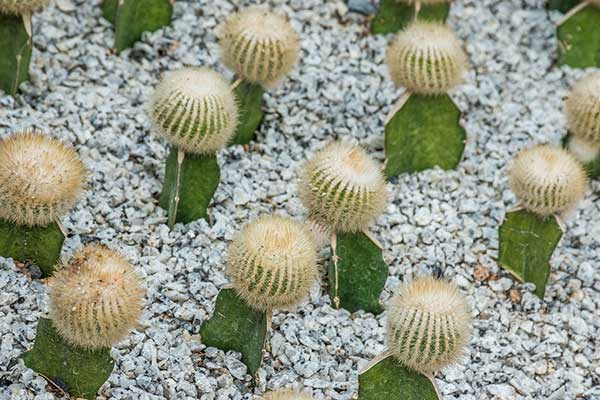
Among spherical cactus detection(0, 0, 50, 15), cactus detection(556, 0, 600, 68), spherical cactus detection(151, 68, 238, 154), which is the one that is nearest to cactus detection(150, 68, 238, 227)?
spherical cactus detection(151, 68, 238, 154)

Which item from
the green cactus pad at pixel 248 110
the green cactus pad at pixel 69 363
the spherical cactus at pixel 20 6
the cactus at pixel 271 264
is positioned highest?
the spherical cactus at pixel 20 6

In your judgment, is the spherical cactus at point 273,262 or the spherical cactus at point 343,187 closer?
the spherical cactus at point 273,262

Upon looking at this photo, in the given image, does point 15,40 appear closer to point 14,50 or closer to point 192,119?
point 14,50

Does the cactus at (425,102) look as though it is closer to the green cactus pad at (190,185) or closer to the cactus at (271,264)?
the green cactus pad at (190,185)

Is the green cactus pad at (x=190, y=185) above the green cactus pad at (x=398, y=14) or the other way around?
the other way around

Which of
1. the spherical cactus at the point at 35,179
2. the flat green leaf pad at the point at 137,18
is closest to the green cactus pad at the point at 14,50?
the flat green leaf pad at the point at 137,18

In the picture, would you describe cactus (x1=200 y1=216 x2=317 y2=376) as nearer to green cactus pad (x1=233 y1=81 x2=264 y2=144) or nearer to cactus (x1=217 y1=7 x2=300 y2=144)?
cactus (x1=217 y1=7 x2=300 y2=144)
